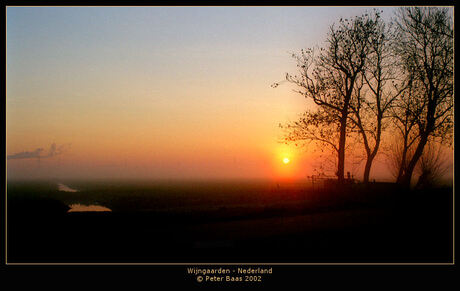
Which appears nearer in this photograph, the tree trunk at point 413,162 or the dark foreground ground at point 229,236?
the dark foreground ground at point 229,236

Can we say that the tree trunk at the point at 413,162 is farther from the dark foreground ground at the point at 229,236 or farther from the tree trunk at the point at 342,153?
the dark foreground ground at the point at 229,236

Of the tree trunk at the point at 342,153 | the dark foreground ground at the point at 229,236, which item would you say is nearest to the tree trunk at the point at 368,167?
the tree trunk at the point at 342,153

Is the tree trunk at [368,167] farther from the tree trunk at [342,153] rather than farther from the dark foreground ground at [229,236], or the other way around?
the dark foreground ground at [229,236]

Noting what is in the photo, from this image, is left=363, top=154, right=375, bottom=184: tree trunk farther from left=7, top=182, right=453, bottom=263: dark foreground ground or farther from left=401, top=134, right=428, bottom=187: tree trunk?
left=7, top=182, right=453, bottom=263: dark foreground ground

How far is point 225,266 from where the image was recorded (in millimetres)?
9766

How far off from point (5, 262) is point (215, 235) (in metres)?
5.38

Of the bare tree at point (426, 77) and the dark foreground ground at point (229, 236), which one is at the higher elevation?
the bare tree at point (426, 77)

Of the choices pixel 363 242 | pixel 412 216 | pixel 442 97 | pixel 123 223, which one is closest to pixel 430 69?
pixel 442 97

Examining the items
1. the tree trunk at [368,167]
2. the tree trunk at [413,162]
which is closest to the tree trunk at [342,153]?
the tree trunk at [368,167]

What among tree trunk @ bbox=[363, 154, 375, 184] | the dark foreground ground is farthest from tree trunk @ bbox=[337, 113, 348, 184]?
the dark foreground ground

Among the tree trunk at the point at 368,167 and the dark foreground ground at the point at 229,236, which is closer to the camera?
the dark foreground ground at the point at 229,236

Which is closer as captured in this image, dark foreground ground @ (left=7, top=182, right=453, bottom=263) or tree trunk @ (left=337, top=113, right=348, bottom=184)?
dark foreground ground @ (left=7, top=182, right=453, bottom=263)

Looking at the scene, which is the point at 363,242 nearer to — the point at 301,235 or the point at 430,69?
the point at 301,235

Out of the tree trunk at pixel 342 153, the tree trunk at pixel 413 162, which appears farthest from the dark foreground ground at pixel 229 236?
the tree trunk at pixel 413 162
